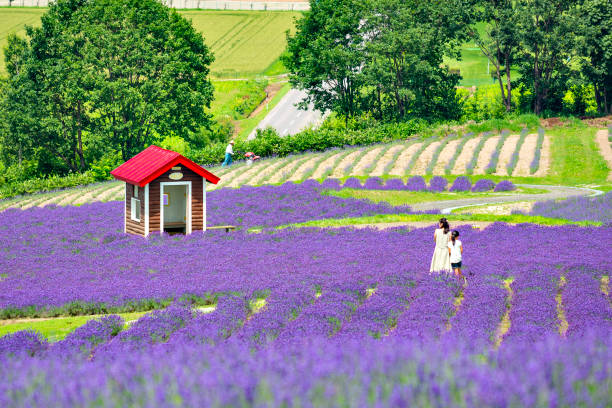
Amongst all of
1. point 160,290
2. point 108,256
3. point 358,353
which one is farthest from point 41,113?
point 358,353

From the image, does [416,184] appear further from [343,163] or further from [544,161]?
[544,161]

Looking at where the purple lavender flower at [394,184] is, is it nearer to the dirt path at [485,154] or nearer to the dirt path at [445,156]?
A: the dirt path at [445,156]

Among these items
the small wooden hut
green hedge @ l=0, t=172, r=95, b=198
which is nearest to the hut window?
the small wooden hut

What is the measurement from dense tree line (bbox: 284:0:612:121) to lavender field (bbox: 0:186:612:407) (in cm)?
3558

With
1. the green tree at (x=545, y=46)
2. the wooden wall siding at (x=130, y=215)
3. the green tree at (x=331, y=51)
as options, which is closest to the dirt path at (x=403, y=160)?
the green tree at (x=331, y=51)

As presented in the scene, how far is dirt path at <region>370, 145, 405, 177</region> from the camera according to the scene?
171ft

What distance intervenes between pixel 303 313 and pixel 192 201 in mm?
18010

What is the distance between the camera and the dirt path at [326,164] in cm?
5278

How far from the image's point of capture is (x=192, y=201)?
33844mm

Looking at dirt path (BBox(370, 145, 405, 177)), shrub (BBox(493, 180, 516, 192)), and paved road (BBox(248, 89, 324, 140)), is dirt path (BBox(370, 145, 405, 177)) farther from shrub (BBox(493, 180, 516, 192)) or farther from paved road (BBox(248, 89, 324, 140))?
paved road (BBox(248, 89, 324, 140))

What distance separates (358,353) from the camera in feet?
29.5

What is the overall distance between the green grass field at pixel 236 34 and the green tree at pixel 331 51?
3677cm

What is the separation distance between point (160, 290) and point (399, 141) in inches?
1778

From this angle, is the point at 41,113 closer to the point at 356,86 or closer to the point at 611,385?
the point at 356,86
